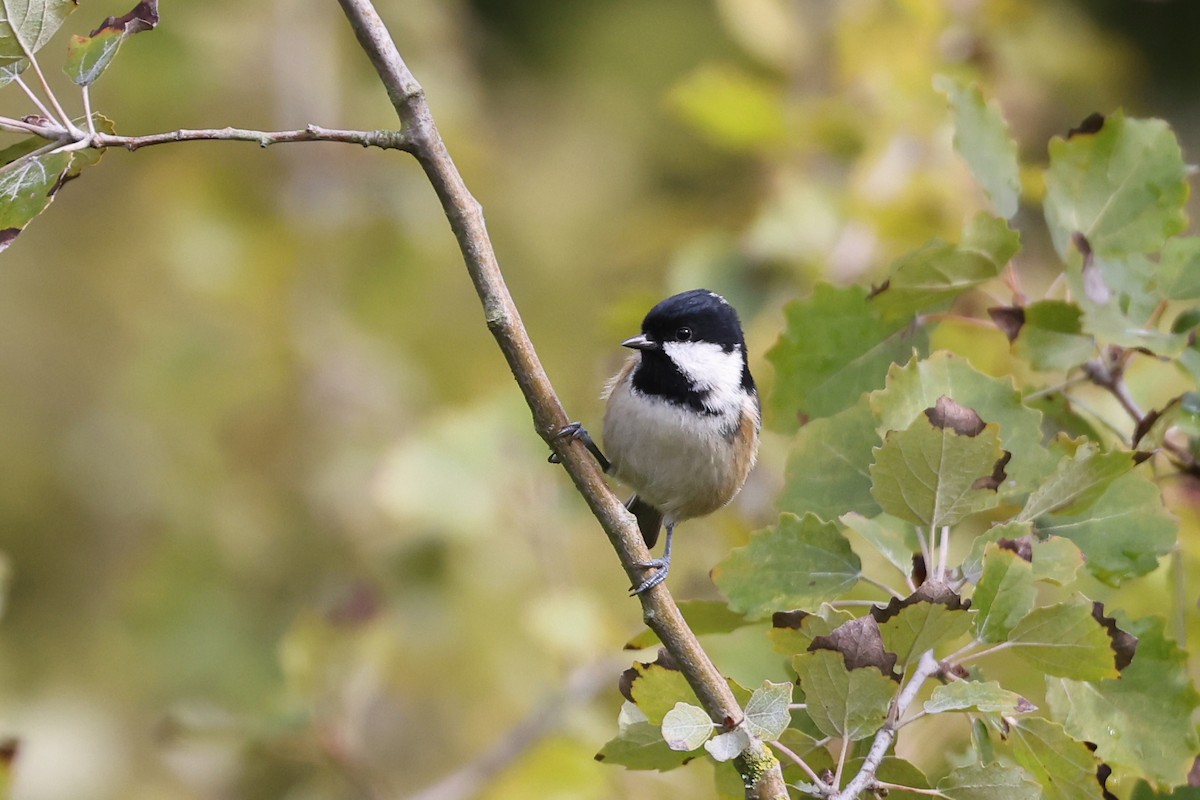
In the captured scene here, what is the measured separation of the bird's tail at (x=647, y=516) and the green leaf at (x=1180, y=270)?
4.21 ft

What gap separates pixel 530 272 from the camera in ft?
15.9

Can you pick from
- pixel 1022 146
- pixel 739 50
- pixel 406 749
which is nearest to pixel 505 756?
pixel 406 749

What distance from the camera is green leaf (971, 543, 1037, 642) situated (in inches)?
43.9

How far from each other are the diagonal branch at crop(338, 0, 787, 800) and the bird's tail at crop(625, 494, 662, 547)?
4.29 ft

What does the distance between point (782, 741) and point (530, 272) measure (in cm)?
383

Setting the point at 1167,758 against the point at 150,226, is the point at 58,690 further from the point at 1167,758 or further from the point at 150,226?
the point at 1167,758

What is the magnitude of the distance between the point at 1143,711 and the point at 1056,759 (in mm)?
170

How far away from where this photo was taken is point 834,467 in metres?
1.34

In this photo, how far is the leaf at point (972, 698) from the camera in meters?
1.02

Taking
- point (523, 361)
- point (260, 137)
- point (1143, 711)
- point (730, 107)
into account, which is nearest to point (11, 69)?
point (260, 137)

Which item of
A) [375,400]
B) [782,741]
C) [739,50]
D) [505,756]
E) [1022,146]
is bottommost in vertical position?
[782,741]

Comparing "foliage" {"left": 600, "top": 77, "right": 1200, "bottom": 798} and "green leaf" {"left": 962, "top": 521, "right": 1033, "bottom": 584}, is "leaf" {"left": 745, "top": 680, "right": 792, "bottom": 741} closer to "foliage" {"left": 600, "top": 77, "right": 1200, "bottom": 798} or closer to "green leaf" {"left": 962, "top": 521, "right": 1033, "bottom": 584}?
"foliage" {"left": 600, "top": 77, "right": 1200, "bottom": 798}

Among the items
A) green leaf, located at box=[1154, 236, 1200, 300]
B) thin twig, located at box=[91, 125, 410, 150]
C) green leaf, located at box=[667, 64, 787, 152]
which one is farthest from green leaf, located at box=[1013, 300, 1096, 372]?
green leaf, located at box=[667, 64, 787, 152]

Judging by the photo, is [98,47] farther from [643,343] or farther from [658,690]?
[643,343]
